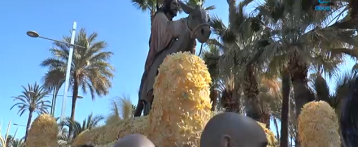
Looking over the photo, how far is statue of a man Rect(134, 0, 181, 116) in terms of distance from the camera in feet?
21.4

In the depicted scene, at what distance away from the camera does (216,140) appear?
2023 mm

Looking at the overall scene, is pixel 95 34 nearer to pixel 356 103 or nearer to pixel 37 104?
pixel 37 104

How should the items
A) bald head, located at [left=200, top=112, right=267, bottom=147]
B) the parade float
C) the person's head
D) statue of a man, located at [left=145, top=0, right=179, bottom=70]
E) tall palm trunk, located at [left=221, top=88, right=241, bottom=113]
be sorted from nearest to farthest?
1. bald head, located at [left=200, top=112, right=267, bottom=147]
2. the parade float
3. statue of a man, located at [left=145, top=0, right=179, bottom=70]
4. the person's head
5. tall palm trunk, located at [left=221, top=88, right=241, bottom=113]

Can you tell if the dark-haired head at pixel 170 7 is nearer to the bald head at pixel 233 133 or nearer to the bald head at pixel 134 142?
the bald head at pixel 233 133

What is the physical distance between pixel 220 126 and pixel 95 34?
1004 inches

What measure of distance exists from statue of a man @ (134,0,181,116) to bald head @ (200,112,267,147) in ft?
14.5

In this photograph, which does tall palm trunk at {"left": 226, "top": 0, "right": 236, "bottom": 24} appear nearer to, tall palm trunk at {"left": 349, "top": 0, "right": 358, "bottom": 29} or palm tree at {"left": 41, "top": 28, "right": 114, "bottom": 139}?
tall palm trunk at {"left": 349, "top": 0, "right": 358, "bottom": 29}

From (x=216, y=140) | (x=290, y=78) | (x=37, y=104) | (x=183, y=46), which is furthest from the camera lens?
(x=37, y=104)

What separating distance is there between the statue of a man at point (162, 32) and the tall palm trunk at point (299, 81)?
5892mm

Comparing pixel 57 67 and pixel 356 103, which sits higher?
pixel 57 67

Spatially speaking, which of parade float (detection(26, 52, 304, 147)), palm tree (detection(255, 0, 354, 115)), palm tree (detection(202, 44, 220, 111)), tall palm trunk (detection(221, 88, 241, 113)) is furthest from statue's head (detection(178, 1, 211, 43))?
tall palm trunk (detection(221, 88, 241, 113))

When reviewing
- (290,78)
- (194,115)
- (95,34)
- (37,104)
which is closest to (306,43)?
(290,78)

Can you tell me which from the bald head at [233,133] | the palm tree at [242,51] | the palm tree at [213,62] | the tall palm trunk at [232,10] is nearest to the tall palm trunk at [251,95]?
the palm tree at [242,51]

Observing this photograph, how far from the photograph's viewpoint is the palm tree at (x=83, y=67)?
2491 centimetres
